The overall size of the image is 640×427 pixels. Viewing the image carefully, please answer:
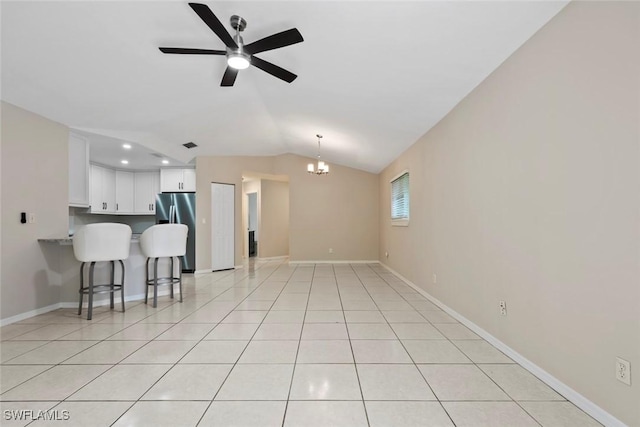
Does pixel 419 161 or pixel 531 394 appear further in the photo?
pixel 419 161

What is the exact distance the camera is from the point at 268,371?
6.61 ft

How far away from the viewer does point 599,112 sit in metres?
1.51

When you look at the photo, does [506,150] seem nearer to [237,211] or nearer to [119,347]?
[119,347]

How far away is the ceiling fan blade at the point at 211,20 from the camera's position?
1.77 m

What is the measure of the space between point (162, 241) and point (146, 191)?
11.8 feet

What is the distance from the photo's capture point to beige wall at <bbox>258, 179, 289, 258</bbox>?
8578 millimetres

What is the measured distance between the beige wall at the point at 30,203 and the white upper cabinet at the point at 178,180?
2549 mm

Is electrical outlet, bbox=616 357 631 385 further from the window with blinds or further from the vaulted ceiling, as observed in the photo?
the window with blinds

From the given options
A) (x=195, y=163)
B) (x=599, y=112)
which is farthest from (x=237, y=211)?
(x=599, y=112)

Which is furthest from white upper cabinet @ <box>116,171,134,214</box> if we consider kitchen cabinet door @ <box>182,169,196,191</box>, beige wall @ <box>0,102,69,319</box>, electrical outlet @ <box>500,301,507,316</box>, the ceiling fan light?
electrical outlet @ <box>500,301,507,316</box>

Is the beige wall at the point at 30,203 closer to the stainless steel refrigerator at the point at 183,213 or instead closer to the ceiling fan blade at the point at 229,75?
the stainless steel refrigerator at the point at 183,213

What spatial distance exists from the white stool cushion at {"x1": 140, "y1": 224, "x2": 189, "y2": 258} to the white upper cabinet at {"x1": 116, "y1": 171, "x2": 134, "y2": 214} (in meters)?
3.42

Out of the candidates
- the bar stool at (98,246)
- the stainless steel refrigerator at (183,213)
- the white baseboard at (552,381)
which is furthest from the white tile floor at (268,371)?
the stainless steel refrigerator at (183,213)

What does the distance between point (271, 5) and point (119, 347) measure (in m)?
3.19
